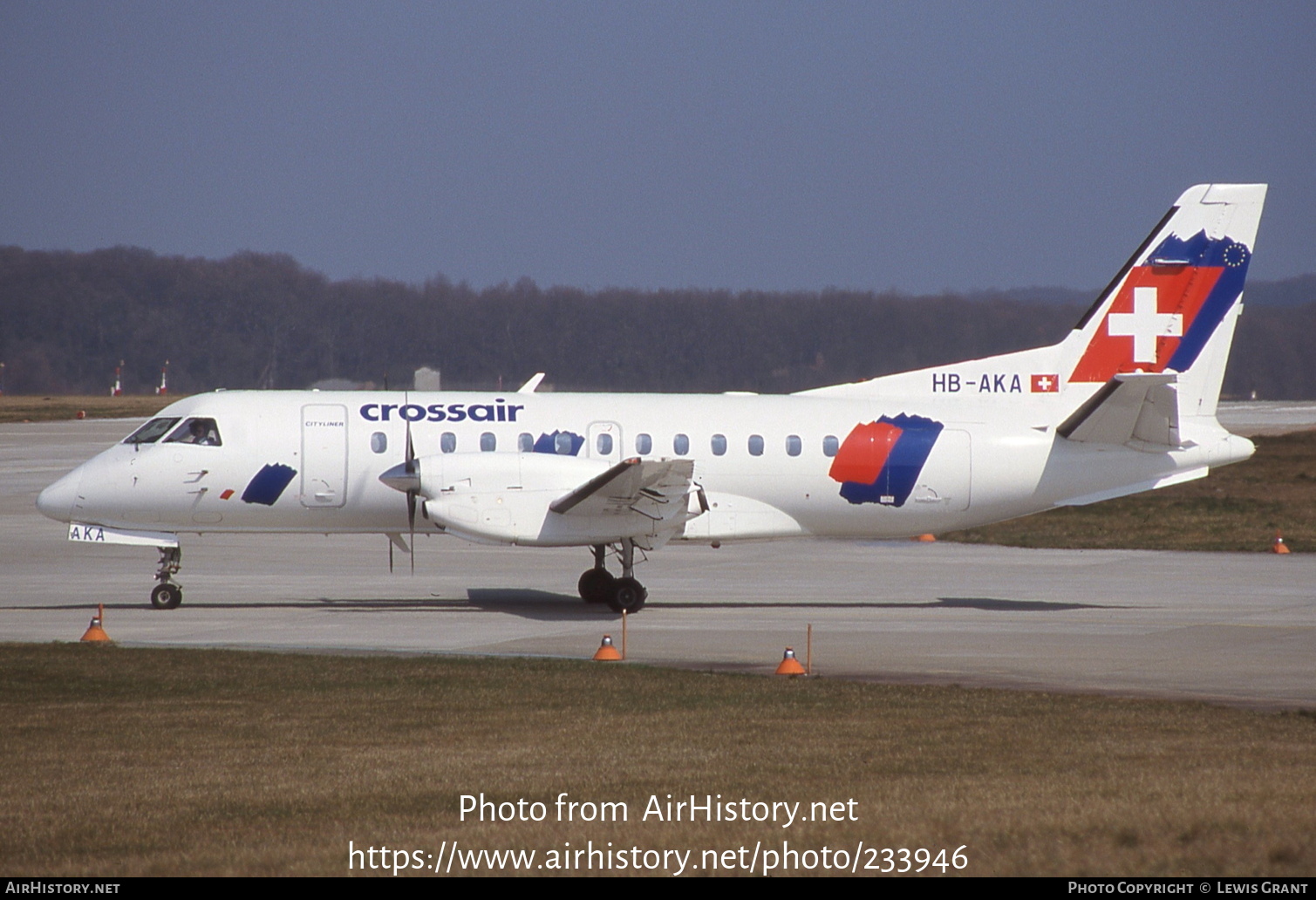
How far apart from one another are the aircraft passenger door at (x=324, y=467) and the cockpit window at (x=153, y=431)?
2143 mm

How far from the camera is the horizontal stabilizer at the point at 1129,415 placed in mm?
21344

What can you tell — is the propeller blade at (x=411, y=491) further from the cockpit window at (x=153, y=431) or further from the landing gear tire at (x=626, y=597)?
the cockpit window at (x=153, y=431)

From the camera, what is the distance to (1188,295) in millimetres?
22797

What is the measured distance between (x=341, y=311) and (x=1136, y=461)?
129ft

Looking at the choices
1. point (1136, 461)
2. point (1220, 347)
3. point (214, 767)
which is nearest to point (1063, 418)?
point (1136, 461)

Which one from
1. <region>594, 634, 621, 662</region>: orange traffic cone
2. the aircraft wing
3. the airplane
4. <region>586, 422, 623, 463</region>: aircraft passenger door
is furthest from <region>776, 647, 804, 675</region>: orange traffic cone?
<region>586, 422, 623, 463</region>: aircraft passenger door

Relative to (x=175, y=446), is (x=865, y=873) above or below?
below

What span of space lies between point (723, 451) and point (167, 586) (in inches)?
350

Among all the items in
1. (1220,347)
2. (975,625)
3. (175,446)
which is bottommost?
(975,625)

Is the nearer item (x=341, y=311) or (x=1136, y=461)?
(x=1136, y=461)

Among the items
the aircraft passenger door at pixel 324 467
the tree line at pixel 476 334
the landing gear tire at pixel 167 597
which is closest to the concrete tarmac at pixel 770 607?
the landing gear tire at pixel 167 597

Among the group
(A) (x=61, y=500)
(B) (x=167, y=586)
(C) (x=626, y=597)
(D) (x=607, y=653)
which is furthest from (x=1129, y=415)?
(A) (x=61, y=500)
